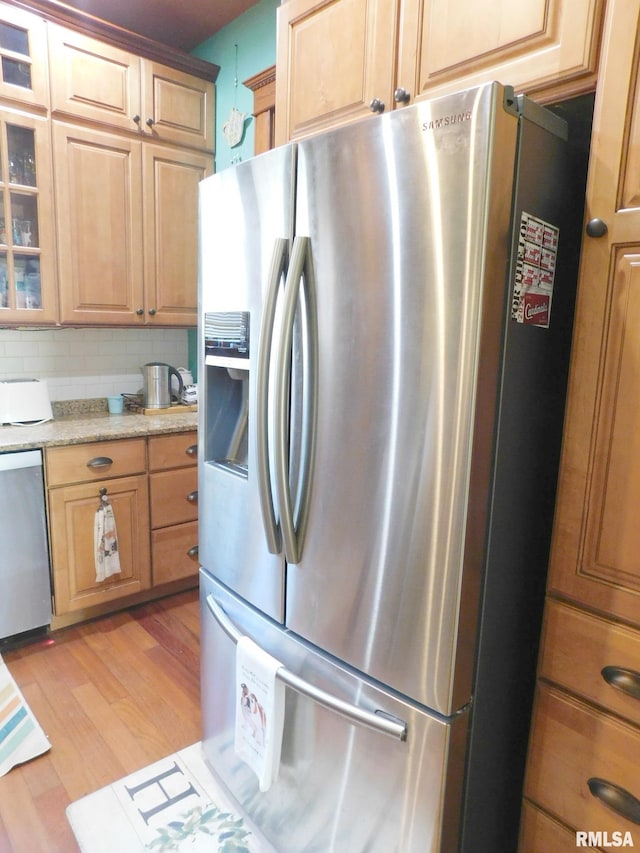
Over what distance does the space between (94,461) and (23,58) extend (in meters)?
1.64

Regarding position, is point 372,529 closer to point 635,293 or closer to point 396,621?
point 396,621

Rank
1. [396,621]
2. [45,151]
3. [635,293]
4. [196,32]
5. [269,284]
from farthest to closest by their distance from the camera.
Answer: [196,32]
[45,151]
[269,284]
[396,621]
[635,293]

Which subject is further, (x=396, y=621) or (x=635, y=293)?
(x=396, y=621)

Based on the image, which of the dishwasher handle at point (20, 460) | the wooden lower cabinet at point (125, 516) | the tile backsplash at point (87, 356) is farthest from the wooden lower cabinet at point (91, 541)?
the tile backsplash at point (87, 356)

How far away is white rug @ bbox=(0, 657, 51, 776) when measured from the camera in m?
1.72

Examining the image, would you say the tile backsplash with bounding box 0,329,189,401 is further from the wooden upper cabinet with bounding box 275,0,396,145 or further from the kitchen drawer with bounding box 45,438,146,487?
the wooden upper cabinet with bounding box 275,0,396,145

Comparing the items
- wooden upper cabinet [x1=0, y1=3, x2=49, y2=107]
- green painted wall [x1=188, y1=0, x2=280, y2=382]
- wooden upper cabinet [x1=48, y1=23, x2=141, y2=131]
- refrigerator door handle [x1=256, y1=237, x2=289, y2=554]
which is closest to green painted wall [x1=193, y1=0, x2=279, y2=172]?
green painted wall [x1=188, y1=0, x2=280, y2=382]

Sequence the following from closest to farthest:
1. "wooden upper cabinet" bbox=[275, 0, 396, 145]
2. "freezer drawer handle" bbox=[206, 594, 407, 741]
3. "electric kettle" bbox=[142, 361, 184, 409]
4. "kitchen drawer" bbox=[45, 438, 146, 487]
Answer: "freezer drawer handle" bbox=[206, 594, 407, 741] < "wooden upper cabinet" bbox=[275, 0, 396, 145] < "kitchen drawer" bbox=[45, 438, 146, 487] < "electric kettle" bbox=[142, 361, 184, 409]

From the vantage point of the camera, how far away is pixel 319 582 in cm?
118

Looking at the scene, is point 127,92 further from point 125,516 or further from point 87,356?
point 125,516

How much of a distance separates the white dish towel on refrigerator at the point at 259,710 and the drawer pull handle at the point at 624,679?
2.25 ft

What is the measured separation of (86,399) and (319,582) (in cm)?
212

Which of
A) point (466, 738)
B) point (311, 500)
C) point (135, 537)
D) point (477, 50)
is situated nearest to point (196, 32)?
point (477, 50)

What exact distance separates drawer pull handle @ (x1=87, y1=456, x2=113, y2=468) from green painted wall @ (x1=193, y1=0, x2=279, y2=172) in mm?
1572
